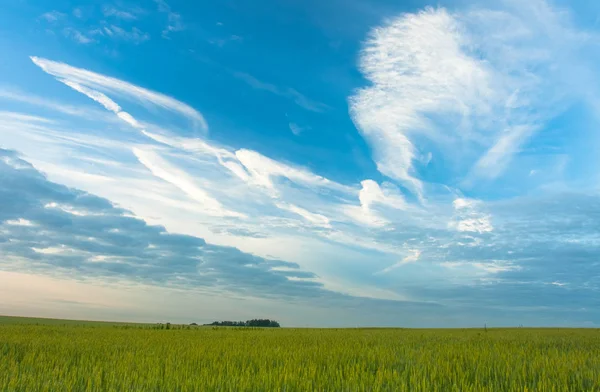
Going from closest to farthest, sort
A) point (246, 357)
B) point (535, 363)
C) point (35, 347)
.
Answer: point (535, 363) → point (246, 357) → point (35, 347)

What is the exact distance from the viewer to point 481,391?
525 cm

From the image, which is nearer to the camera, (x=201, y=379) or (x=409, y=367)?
(x=201, y=379)

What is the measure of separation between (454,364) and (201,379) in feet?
15.4

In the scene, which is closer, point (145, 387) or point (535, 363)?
point (145, 387)

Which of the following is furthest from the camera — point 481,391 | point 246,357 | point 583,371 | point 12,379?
point 246,357

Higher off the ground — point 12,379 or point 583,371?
point 583,371

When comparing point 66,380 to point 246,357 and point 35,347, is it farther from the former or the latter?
point 35,347

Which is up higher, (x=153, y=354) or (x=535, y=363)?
(x=535, y=363)

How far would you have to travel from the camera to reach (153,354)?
959 centimetres

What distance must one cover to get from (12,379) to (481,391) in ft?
21.1

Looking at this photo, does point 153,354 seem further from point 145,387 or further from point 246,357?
point 145,387

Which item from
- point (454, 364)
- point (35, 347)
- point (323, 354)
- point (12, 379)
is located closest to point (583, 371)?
point (454, 364)

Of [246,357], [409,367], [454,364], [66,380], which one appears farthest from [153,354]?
[454,364]

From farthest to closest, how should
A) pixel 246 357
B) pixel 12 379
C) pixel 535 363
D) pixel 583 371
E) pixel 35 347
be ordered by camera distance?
pixel 35 347 → pixel 246 357 → pixel 535 363 → pixel 583 371 → pixel 12 379
